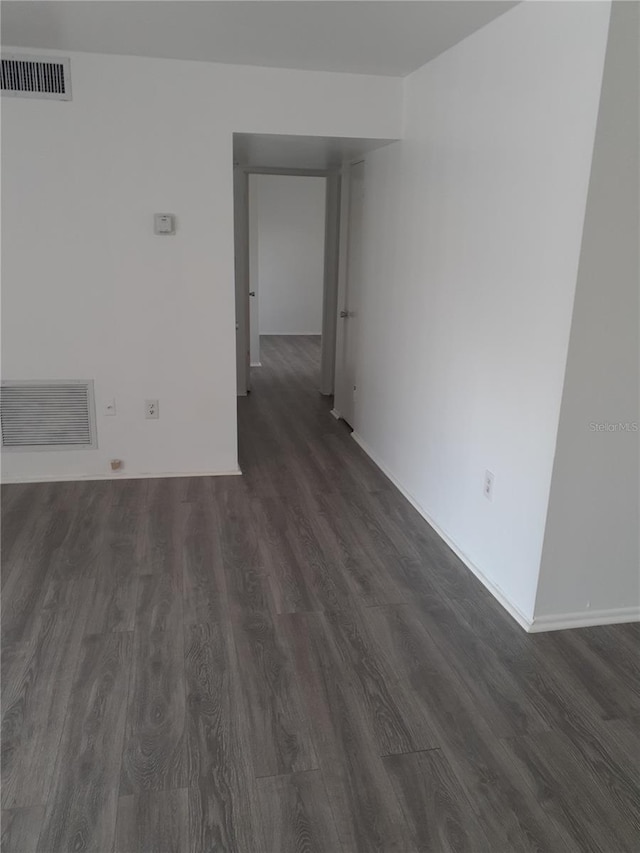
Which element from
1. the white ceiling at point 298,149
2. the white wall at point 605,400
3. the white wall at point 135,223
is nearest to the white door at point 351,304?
the white ceiling at point 298,149

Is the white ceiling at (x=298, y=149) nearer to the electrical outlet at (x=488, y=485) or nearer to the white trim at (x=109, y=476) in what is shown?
the white trim at (x=109, y=476)

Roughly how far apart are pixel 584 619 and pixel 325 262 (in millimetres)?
4132

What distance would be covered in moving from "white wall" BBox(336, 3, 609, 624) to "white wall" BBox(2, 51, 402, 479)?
0.81 m

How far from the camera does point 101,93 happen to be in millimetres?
3436

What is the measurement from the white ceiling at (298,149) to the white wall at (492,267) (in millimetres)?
312

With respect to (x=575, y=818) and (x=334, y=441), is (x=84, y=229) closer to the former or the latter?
(x=334, y=441)

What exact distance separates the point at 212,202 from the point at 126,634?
244 cm

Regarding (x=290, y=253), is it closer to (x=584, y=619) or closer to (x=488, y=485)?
(x=488, y=485)

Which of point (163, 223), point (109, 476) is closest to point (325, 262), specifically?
point (163, 223)

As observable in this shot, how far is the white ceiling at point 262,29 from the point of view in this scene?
2604 millimetres

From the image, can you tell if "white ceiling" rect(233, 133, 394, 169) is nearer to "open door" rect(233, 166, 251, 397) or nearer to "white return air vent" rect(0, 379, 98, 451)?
"open door" rect(233, 166, 251, 397)

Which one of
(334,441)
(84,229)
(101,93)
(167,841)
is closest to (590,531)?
(167,841)

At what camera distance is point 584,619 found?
8.54 feet

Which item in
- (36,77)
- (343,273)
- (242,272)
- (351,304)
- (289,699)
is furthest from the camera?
(242,272)
